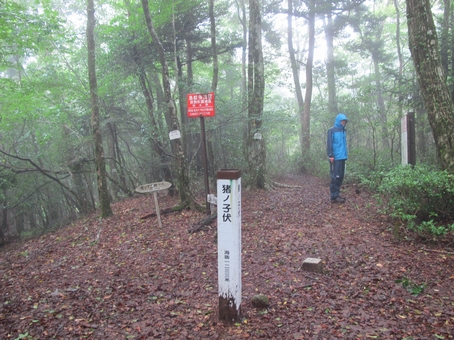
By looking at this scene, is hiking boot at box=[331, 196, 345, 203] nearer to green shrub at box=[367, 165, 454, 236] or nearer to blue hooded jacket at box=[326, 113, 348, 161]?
blue hooded jacket at box=[326, 113, 348, 161]

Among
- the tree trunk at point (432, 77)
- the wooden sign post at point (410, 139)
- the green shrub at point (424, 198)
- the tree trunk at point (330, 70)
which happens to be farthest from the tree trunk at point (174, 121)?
the tree trunk at point (330, 70)

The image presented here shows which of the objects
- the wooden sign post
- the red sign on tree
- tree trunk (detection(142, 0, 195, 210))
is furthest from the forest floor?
the red sign on tree

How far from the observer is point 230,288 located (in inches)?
115

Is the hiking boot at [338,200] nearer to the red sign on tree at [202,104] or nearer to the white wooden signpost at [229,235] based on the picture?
the red sign on tree at [202,104]

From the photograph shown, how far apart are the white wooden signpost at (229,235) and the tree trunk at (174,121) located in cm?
504

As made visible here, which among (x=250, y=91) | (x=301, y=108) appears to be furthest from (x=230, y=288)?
(x=301, y=108)

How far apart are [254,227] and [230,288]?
3.57 m

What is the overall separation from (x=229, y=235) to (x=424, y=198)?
3659 millimetres

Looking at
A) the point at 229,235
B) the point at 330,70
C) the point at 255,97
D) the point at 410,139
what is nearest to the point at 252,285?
the point at 229,235

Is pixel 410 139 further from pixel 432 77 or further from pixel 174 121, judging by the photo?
pixel 174 121

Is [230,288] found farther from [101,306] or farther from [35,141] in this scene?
[35,141]

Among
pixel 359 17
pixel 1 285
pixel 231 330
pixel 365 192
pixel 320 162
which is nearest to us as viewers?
pixel 231 330

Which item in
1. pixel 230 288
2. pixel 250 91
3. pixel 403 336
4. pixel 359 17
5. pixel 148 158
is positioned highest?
pixel 359 17

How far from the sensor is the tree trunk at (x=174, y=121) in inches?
302
